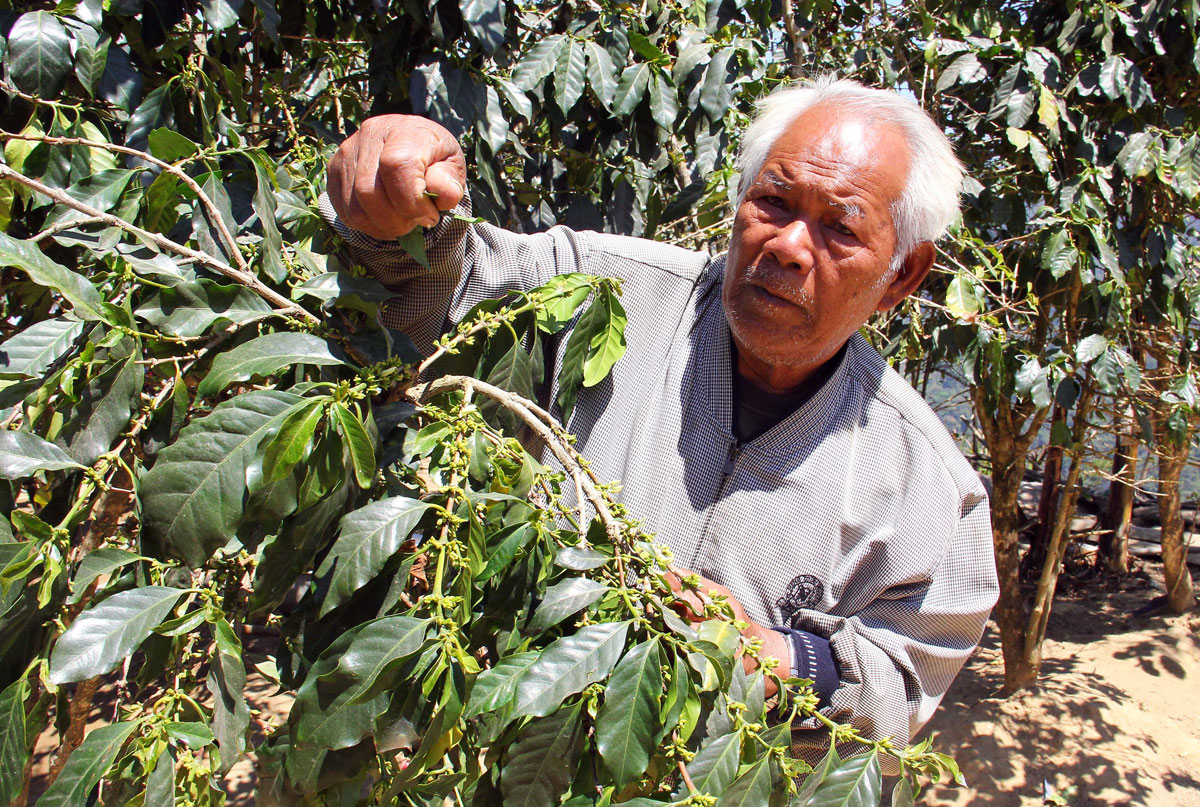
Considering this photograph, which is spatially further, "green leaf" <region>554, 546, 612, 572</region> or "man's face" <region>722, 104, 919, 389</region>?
"man's face" <region>722, 104, 919, 389</region>

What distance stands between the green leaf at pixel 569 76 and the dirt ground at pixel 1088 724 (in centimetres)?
319

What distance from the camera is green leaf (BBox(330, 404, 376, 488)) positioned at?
2.59ft

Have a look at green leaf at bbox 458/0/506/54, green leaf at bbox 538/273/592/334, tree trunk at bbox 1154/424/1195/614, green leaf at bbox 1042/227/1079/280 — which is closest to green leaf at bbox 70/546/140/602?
green leaf at bbox 538/273/592/334

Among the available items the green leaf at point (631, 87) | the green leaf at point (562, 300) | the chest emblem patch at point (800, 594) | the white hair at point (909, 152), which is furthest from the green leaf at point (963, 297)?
the green leaf at point (562, 300)

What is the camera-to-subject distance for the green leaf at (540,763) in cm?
76

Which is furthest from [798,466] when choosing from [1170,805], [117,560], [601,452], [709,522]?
[1170,805]

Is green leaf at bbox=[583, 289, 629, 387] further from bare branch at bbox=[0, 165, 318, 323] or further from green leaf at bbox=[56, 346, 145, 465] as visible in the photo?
green leaf at bbox=[56, 346, 145, 465]

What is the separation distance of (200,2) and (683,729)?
5.23ft

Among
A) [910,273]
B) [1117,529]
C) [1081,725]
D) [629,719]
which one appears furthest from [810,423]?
[1117,529]

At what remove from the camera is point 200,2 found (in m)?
1.63

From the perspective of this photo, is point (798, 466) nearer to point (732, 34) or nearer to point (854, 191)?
point (854, 191)

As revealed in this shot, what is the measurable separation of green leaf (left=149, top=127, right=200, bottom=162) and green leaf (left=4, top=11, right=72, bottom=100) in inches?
18.0

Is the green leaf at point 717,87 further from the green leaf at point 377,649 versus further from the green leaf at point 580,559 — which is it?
the green leaf at point 377,649

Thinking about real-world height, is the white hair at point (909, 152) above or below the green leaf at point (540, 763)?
above
